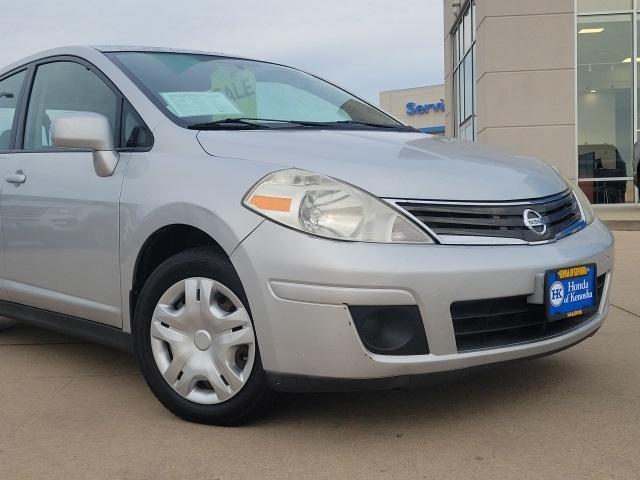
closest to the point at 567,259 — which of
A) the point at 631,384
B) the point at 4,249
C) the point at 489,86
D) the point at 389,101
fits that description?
the point at 631,384

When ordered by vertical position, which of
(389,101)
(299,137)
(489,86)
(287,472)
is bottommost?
(287,472)

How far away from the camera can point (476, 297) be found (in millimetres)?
2441

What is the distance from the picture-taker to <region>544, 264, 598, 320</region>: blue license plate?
2.60 meters

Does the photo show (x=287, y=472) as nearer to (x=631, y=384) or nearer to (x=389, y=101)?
(x=631, y=384)

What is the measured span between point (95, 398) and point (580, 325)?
6.49 ft

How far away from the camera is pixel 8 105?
4.10 metres

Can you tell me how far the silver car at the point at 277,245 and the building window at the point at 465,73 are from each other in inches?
572

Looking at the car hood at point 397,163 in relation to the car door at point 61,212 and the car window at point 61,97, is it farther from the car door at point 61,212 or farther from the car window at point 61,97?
the car window at point 61,97

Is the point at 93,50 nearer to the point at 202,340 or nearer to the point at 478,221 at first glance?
the point at 202,340

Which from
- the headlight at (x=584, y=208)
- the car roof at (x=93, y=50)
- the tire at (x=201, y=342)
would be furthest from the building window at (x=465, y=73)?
the tire at (x=201, y=342)

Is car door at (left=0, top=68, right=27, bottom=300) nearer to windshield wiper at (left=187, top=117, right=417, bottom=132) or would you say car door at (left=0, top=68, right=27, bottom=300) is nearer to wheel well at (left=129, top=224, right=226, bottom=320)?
wheel well at (left=129, top=224, right=226, bottom=320)

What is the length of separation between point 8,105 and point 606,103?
1319 cm

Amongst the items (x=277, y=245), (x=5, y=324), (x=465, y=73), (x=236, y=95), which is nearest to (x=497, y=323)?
(x=277, y=245)

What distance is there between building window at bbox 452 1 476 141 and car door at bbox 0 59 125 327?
46.7 ft
